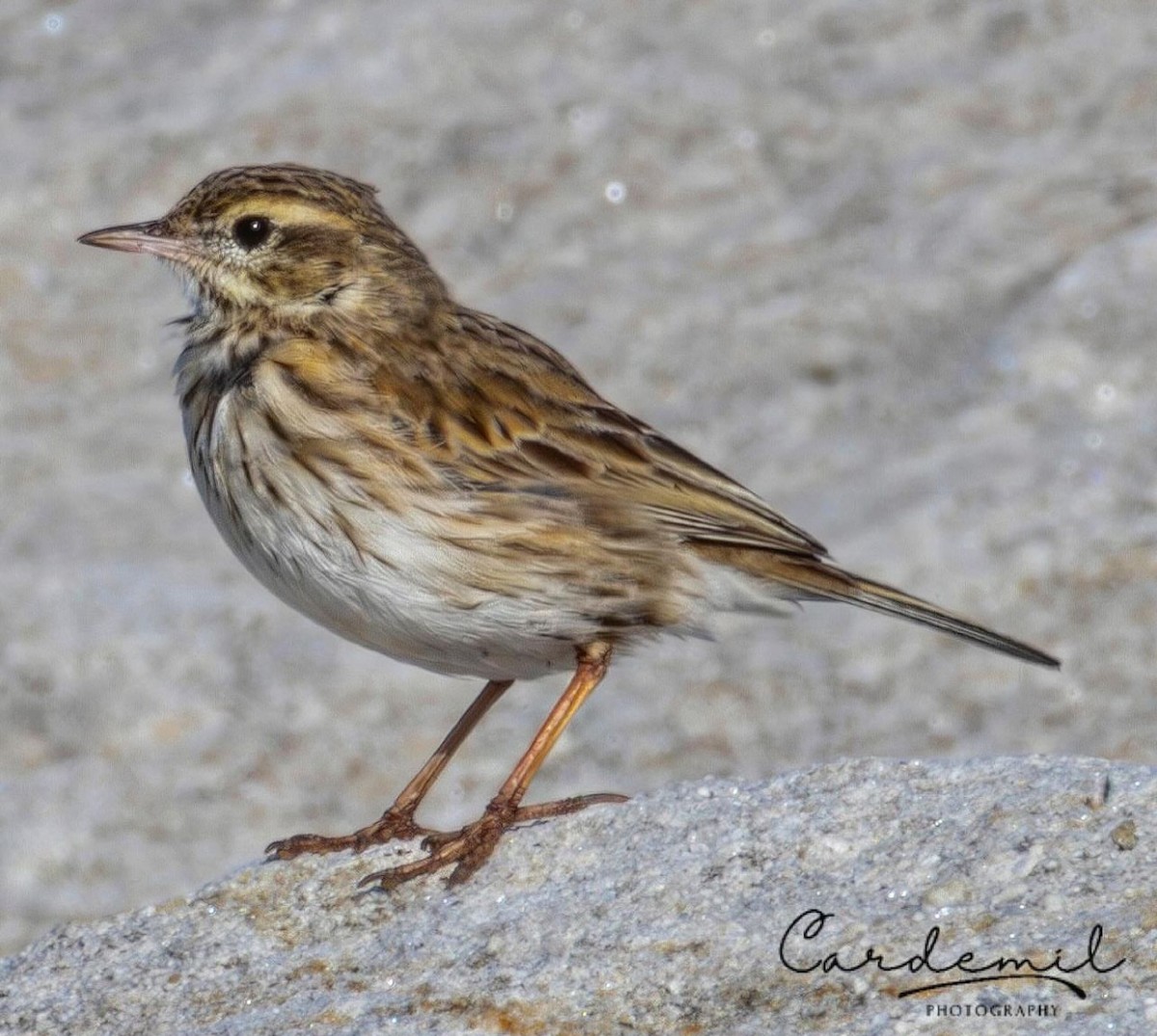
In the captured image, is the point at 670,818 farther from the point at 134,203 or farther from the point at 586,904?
the point at 134,203

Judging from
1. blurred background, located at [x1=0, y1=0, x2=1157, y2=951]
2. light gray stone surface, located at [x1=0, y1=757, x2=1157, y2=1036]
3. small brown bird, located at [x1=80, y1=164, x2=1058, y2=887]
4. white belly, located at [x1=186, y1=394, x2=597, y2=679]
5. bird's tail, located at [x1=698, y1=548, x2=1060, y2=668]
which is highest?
blurred background, located at [x1=0, y1=0, x2=1157, y2=951]

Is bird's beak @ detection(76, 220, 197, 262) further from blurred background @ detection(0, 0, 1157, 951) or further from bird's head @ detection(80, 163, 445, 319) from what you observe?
blurred background @ detection(0, 0, 1157, 951)

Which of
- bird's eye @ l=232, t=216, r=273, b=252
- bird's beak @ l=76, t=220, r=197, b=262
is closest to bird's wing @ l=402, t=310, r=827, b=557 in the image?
bird's eye @ l=232, t=216, r=273, b=252

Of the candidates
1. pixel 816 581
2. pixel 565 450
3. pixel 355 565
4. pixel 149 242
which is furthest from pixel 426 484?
pixel 816 581

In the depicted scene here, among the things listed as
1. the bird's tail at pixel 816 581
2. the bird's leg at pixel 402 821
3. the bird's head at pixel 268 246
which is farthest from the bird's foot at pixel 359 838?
the bird's head at pixel 268 246

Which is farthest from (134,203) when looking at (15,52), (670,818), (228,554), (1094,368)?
(670,818)

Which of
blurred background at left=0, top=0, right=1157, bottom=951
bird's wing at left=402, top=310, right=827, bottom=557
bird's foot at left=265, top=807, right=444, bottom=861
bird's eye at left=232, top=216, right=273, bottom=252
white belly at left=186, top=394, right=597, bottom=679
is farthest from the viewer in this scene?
blurred background at left=0, top=0, right=1157, bottom=951
